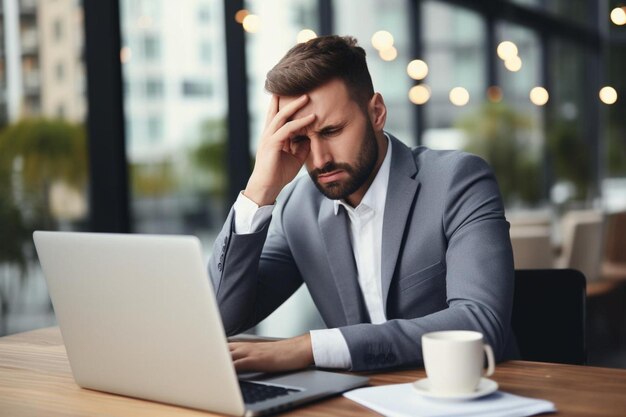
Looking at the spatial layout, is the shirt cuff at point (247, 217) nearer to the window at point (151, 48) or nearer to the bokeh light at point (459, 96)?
the window at point (151, 48)

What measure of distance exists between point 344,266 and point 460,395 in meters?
0.83

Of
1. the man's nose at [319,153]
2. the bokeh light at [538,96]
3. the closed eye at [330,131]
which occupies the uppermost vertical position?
the bokeh light at [538,96]

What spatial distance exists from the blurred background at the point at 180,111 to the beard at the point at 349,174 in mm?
1410

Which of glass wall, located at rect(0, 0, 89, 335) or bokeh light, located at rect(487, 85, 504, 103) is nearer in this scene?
glass wall, located at rect(0, 0, 89, 335)

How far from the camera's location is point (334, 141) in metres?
2.12

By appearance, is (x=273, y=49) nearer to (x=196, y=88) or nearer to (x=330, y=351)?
(x=196, y=88)

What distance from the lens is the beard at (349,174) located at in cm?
212

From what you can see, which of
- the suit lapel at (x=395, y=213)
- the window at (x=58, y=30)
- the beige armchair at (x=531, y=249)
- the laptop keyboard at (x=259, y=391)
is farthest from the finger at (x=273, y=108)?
the beige armchair at (x=531, y=249)

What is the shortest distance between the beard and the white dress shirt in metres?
0.07

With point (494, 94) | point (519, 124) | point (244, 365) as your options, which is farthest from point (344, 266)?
point (519, 124)

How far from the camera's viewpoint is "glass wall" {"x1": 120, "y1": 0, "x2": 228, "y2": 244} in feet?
11.9

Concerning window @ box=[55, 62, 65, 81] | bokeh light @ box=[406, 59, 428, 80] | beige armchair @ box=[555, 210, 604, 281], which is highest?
bokeh light @ box=[406, 59, 428, 80]

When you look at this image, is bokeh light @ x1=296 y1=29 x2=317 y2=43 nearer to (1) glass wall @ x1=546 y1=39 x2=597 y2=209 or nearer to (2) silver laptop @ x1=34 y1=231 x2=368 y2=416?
(2) silver laptop @ x1=34 y1=231 x2=368 y2=416

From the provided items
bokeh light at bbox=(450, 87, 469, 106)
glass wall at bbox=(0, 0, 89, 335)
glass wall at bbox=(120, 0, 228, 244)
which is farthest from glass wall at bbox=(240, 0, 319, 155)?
bokeh light at bbox=(450, 87, 469, 106)
